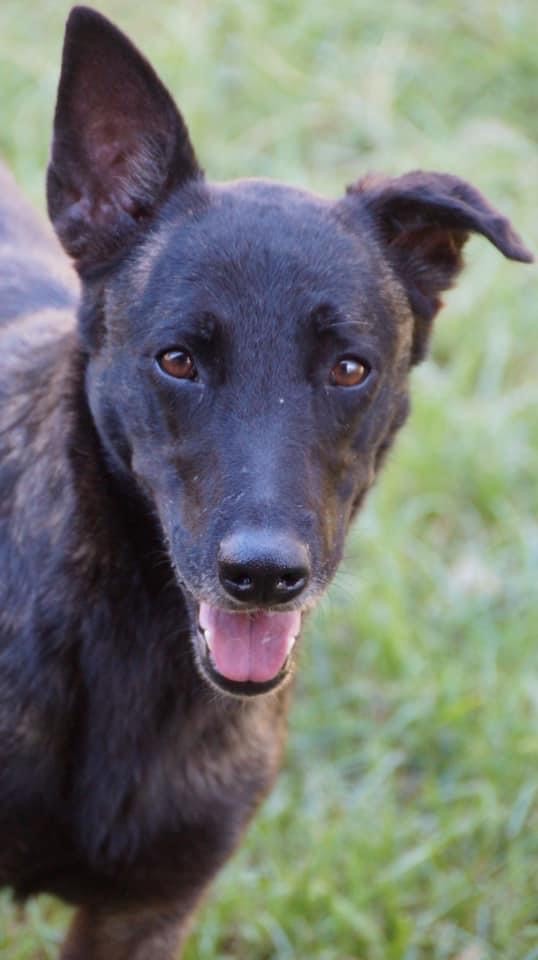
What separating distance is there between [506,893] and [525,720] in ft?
1.77

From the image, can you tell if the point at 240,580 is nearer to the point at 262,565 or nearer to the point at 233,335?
the point at 262,565

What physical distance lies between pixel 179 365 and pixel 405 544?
7.03 ft

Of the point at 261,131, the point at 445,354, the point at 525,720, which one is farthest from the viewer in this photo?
the point at 261,131

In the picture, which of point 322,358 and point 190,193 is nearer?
point 322,358

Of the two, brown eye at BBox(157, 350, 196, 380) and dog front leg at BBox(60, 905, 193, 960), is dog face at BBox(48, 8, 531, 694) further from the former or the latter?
dog front leg at BBox(60, 905, 193, 960)

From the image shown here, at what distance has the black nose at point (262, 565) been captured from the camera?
8.55 feet

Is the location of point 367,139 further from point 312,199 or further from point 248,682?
point 248,682

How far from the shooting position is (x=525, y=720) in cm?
423

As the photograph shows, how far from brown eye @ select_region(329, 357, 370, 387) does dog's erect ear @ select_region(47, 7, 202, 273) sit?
1.77 feet

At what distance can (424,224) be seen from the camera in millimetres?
3264

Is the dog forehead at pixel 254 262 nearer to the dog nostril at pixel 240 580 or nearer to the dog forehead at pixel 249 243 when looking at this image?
the dog forehead at pixel 249 243

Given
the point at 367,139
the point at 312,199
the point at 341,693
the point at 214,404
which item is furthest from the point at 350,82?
the point at 214,404

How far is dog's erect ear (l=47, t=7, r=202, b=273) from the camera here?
3041 mm

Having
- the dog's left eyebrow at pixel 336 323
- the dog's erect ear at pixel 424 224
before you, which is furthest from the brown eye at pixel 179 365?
the dog's erect ear at pixel 424 224
